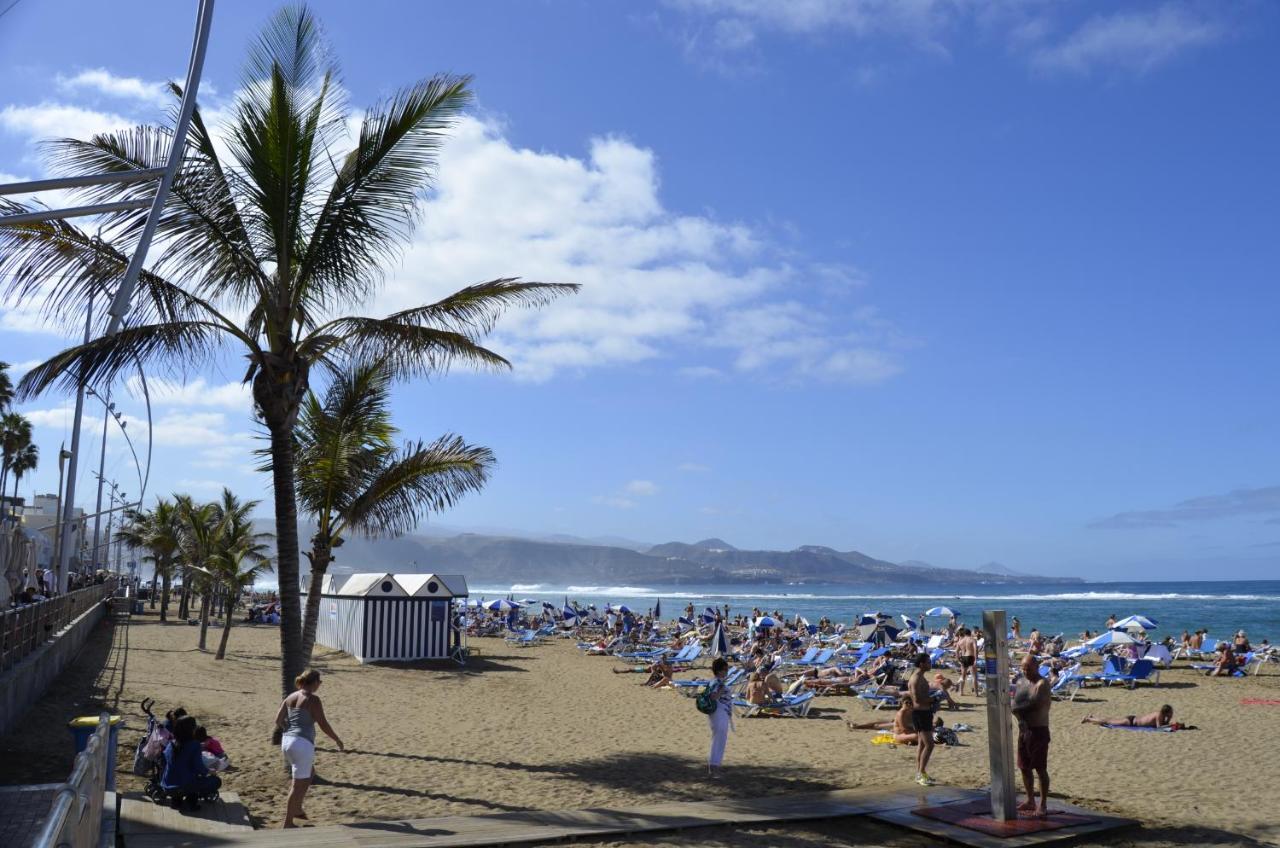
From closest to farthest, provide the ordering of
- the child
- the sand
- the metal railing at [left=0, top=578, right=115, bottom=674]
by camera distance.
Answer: the child, the sand, the metal railing at [left=0, top=578, right=115, bottom=674]

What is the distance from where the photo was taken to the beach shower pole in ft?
23.3

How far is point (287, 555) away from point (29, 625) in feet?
17.1

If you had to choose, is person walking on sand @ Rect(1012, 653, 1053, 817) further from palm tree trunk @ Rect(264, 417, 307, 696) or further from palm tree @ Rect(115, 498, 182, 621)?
palm tree @ Rect(115, 498, 182, 621)

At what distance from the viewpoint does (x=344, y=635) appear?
71.2 feet

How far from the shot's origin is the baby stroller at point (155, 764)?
7.20m

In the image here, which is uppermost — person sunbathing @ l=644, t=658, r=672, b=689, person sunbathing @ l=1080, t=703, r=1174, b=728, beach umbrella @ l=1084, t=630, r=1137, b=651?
beach umbrella @ l=1084, t=630, r=1137, b=651

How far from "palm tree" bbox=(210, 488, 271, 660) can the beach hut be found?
1826mm

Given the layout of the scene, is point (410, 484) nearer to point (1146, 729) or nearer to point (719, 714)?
point (719, 714)

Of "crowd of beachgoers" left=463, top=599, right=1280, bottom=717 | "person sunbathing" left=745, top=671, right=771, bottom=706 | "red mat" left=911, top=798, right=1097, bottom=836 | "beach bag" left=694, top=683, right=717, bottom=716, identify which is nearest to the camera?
"red mat" left=911, top=798, right=1097, bottom=836

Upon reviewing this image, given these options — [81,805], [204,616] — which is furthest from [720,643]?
[81,805]

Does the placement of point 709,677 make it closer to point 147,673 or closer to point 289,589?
point 147,673

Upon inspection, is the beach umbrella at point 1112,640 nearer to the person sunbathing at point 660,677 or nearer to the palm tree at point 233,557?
the person sunbathing at point 660,677

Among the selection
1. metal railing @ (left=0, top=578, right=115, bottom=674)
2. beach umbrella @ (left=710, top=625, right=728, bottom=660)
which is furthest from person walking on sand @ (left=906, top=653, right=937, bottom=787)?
beach umbrella @ (left=710, top=625, right=728, bottom=660)

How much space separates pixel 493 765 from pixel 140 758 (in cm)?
336
